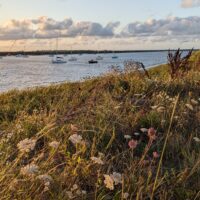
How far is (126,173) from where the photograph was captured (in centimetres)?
394

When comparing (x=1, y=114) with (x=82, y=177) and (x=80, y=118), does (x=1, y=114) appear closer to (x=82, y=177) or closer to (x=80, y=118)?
(x=80, y=118)

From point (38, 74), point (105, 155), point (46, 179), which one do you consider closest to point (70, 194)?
point (46, 179)

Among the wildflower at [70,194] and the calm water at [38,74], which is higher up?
the wildflower at [70,194]

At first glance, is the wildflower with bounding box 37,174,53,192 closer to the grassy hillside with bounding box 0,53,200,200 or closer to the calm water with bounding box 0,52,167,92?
the grassy hillside with bounding box 0,53,200,200

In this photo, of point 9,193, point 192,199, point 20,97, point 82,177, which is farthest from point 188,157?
point 20,97

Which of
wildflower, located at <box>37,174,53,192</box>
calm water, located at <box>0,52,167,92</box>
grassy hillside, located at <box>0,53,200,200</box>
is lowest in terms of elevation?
calm water, located at <box>0,52,167,92</box>

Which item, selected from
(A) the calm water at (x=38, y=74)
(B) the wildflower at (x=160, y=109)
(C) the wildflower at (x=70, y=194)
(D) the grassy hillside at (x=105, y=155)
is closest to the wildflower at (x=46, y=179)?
(D) the grassy hillside at (x=105, y=155)

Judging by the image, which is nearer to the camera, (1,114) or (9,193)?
(9,193)

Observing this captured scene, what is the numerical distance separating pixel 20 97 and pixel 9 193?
10253 mm

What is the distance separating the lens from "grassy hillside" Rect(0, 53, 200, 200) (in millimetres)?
3332

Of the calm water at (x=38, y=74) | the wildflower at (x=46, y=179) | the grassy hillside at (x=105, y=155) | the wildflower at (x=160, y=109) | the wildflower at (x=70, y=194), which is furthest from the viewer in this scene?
the calm water at (x=38, y=74)

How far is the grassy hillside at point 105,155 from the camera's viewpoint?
10.9ft

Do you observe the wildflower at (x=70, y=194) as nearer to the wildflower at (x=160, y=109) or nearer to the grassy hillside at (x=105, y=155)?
the grassy hillside at (x=105, y=155)

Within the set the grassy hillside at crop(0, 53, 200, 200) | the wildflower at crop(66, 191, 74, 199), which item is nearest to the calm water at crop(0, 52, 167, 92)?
the grassy hillside at crop(0, 53, 200, 200)
